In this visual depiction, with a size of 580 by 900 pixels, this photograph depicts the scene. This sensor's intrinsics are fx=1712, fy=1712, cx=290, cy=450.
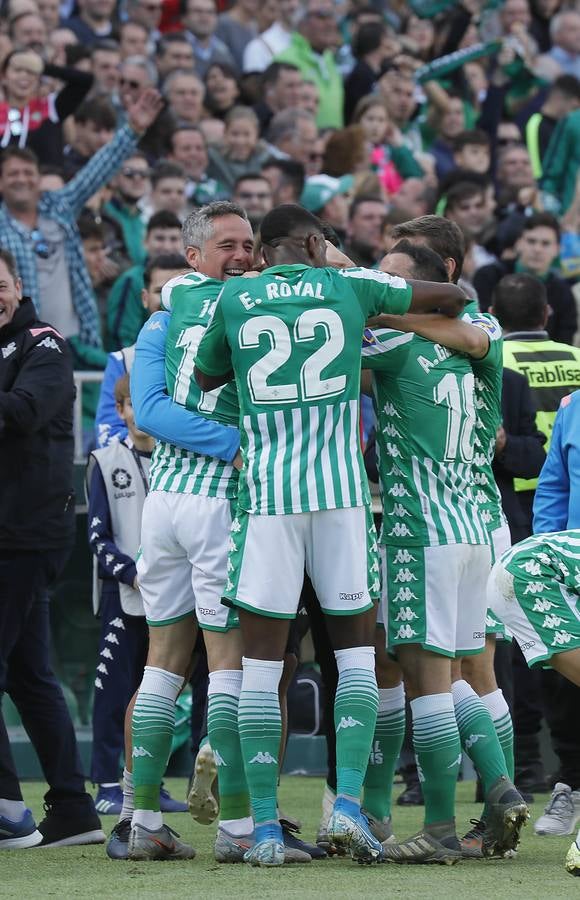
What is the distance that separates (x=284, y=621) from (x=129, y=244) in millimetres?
6802

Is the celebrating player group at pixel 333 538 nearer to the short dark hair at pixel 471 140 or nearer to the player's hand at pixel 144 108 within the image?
the player's hand at pixel 144 108

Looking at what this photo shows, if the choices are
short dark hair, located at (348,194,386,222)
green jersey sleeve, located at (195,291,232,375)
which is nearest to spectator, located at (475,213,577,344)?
short dark hair, located at (348,194,386,222)

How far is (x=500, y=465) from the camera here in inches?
314

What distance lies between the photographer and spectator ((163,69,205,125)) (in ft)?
44.3

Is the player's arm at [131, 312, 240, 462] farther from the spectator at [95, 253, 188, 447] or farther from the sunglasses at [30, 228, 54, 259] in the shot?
the sunglasses at [30, 228, 54, 259]

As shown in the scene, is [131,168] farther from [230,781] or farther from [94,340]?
[230,781]

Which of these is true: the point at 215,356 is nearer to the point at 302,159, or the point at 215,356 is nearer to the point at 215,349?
the point at 215,349

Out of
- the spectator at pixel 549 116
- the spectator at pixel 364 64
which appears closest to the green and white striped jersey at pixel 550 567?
the spectator at pixel 549 116

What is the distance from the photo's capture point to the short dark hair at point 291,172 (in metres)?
12.9

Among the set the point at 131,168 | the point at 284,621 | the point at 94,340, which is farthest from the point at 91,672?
the point at 284,621

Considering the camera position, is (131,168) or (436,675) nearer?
(436,675)

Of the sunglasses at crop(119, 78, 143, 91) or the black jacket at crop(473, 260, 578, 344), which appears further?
the sunglasses at crop(119, 78, 143, 91)

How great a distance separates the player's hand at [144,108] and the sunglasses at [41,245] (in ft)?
2.97

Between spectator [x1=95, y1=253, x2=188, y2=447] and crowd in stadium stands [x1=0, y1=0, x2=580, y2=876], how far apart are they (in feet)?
0.05
